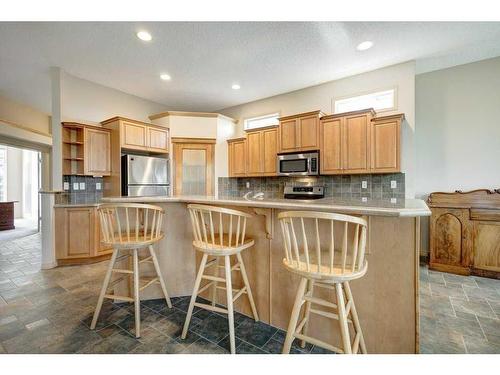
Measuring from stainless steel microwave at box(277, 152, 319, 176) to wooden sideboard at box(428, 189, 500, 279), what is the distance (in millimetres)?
1660

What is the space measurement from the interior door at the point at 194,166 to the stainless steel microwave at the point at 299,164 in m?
1.53

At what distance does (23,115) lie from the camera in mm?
5000

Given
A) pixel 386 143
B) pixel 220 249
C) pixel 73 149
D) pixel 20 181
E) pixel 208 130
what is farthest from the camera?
pixel 20 181

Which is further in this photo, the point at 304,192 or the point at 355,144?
the point at 304,192

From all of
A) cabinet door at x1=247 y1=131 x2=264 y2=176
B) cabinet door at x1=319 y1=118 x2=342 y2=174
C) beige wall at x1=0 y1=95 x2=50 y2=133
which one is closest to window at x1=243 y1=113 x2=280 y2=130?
cabinet door at x1=247 y1=131 x2=264 y2=176

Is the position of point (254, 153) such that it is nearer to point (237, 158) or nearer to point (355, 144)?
point (237, 158)

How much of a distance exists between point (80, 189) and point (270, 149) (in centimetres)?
326

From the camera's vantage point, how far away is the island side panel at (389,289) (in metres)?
1.36

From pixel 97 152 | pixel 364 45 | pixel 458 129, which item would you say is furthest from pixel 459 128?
pixel 97 152

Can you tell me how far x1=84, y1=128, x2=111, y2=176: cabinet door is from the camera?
3.60m

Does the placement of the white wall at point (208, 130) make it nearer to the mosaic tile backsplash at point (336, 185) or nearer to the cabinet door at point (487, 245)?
the mosaic tile backsplash at point (336, 185)

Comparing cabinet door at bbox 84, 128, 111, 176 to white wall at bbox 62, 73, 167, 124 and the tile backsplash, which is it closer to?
the tile backsplash

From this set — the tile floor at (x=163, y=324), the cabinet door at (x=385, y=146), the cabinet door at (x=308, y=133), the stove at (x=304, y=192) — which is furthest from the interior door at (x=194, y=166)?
the cabinet door at (x=385, y=146)
